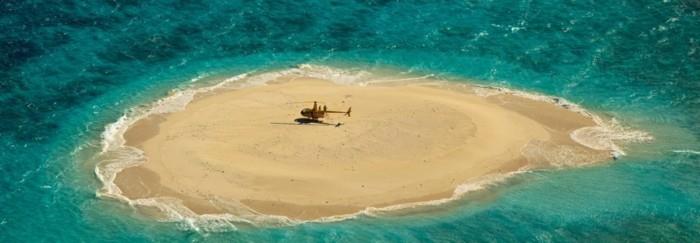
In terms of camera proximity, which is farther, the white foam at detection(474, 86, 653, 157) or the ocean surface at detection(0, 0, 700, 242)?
the white foam at detection(474, 86, 653, 157)

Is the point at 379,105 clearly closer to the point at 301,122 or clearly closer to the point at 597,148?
the point at 301,122

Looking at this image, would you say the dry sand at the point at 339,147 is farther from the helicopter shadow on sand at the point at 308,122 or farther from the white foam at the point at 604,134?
the white foam at the point at 604,134

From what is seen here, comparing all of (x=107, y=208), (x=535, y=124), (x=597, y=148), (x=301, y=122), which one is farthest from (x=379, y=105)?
(x=107, y=208)

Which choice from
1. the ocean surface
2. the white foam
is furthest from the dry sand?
the ocean surface

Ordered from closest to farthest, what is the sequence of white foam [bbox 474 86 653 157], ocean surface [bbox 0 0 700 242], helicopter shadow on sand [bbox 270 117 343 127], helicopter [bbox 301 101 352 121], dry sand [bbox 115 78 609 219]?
ocean surface [bbox 0 0 700 242]
dry sand [bbox 115 78 609 219]
white foam [bbox 474 86 653 157]
helicopter [bbox 301 101 352 121]
helicopter shadow on sand [bbox 270 117 343 127]

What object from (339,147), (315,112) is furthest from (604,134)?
(315,112)

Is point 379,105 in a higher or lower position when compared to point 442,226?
higher

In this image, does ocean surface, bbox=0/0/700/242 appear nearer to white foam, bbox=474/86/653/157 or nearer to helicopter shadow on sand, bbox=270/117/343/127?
white foam, bbox=474/86/653/157
